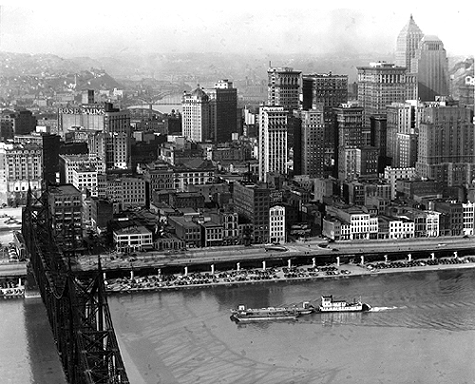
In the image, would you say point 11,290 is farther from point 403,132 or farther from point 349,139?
point 403,132

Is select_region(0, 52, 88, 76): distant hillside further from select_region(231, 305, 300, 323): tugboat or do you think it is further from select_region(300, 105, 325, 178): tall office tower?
select_region(231, 305, 300, 323): tugboat

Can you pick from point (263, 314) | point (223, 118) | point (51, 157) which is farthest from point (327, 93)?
point (263, 314)

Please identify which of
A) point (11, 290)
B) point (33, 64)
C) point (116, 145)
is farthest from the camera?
point (116, 145)

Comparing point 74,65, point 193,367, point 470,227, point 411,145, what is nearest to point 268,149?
point 411,145

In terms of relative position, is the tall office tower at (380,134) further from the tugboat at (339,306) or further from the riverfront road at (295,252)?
the tugboat at (339,306)

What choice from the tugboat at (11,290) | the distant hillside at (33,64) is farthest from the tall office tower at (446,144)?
the tugboat at (11,290)

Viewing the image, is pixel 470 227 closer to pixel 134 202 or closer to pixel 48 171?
pixel 134 202
